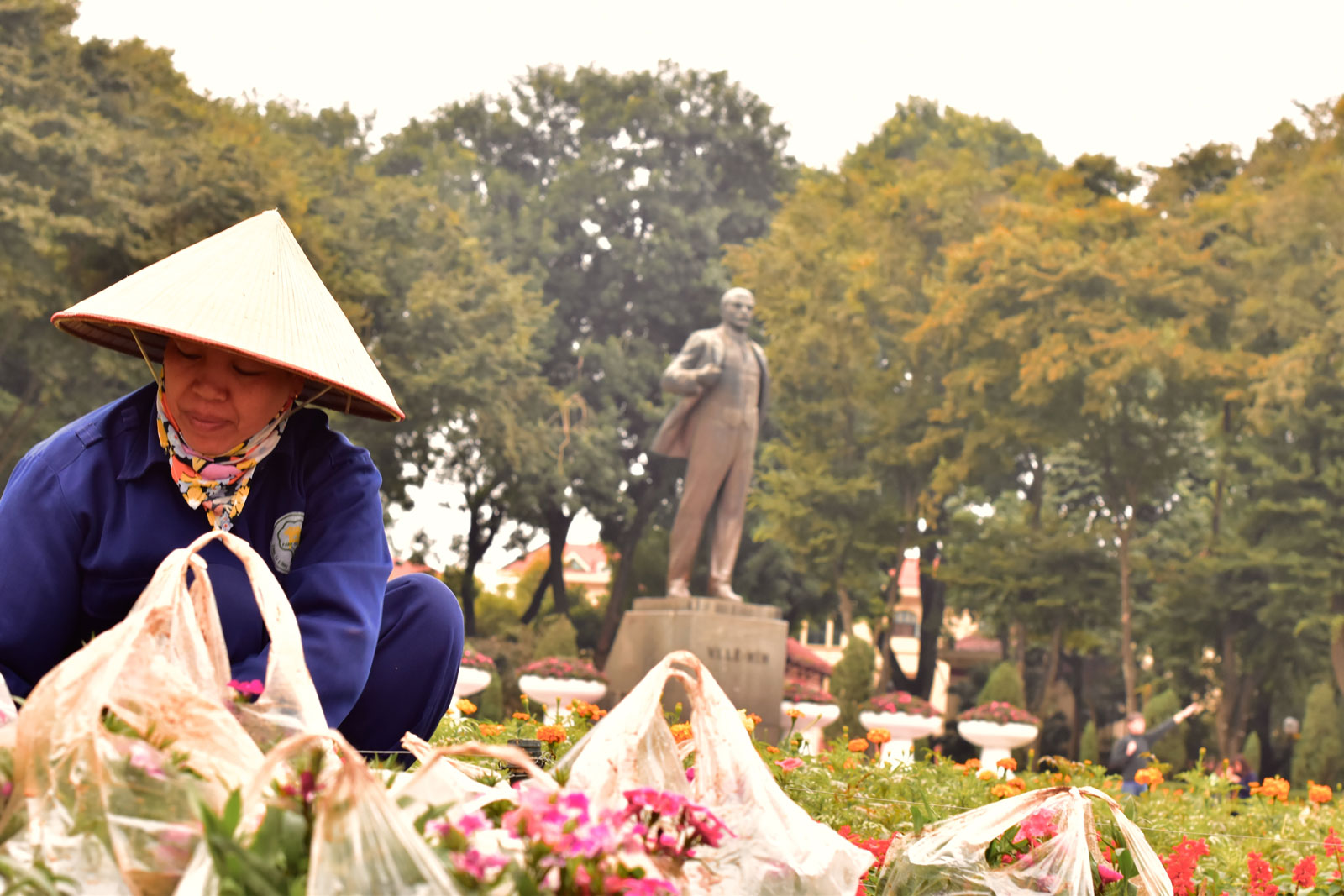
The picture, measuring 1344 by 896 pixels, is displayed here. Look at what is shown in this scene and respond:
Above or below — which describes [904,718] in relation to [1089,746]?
above

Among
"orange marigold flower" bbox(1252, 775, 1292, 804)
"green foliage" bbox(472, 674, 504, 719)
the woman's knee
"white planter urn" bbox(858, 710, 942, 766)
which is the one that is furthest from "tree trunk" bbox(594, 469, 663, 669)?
the woman's knee

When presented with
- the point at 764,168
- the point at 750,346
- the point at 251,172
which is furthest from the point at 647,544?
the point at 750,346

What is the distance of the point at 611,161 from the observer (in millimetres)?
29203

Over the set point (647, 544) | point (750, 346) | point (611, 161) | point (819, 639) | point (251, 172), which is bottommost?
point (819, 639)

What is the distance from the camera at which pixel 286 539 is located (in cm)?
230

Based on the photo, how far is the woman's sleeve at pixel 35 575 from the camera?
2.17 m

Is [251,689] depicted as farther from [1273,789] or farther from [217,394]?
[1273,789]

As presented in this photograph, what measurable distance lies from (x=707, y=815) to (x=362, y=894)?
1.32ft

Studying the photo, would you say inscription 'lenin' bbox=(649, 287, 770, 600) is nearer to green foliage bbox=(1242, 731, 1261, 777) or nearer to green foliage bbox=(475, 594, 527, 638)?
green foliage bbox=(1242, 731, 1261, 777)

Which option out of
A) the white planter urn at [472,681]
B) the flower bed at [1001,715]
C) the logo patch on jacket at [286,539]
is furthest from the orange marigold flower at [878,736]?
the flower bed at [1001,715]

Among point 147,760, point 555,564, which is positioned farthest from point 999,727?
point 147,760

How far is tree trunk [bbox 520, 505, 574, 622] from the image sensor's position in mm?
27078

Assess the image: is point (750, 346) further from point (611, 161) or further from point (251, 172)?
point (611, 161)

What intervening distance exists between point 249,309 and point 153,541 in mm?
455
